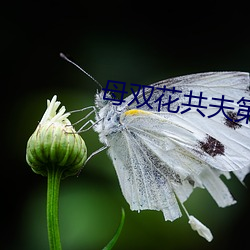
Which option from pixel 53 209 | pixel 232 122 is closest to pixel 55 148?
pixel 53 209

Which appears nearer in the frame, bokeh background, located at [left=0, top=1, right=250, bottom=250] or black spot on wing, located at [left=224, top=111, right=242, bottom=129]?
black spot on wing, located at [left=224, top=111, right=242, bottom=129]

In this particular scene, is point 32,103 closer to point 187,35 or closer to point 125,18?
point 125,18

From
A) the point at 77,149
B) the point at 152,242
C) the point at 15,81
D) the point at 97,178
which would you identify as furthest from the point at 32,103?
the point at 77,149

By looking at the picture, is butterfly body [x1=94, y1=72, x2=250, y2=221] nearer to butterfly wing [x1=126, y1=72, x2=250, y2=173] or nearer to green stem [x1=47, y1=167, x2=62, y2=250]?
butterfly wing [x1=126, y1=72, x2=250, y2=173]

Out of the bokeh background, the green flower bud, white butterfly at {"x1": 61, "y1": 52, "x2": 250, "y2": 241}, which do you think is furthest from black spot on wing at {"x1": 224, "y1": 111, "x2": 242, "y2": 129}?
the bokeh background

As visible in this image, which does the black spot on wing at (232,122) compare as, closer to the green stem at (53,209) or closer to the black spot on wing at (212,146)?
the black spot on wing at (212,146)

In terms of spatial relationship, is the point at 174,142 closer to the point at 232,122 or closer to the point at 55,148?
the point at 232,122

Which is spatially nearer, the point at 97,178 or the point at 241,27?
the point at 97,178

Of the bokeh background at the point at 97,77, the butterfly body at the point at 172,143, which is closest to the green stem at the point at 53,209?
the butterfly body at the point at 172,143
